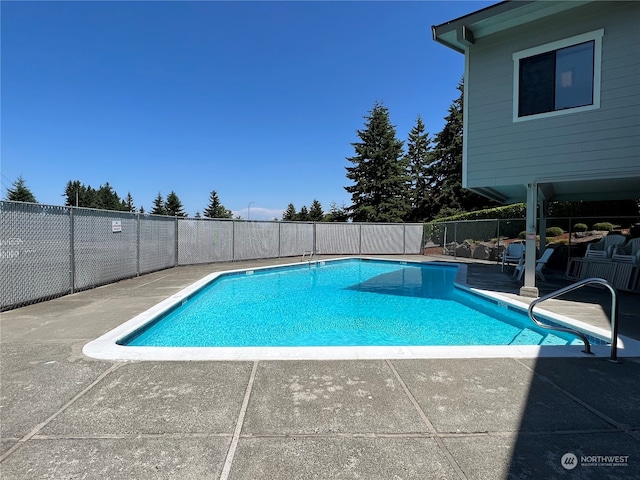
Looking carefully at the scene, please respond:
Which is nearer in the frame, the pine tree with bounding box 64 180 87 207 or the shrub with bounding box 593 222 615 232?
the shrub with bounding box 593 222 615 232

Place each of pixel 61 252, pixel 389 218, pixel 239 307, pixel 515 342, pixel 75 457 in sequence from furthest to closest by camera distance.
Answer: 1. pixel 389 218
2. pixel 239 307
3. pixel 61 252
4. pixel 515 342
5. pixel 75 457

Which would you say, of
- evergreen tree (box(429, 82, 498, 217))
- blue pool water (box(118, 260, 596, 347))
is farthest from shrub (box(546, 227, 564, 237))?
evergreen tree (box(429, 82, 498, 217))

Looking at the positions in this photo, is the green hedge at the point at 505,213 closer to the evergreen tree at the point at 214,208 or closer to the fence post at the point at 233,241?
the fence post at the point at 233,241

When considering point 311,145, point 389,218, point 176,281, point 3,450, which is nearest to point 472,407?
point 3,450

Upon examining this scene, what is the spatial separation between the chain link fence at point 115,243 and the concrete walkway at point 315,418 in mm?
2553

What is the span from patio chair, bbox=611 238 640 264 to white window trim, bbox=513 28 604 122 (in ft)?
12.7

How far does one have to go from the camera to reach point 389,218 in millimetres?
26688

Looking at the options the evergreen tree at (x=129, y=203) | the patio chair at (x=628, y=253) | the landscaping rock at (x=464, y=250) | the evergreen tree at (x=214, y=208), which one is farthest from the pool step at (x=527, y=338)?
the evergreen tree at (x=129, y=203)

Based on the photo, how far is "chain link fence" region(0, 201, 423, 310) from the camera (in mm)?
4944

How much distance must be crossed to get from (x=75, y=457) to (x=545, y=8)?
9.06 meters

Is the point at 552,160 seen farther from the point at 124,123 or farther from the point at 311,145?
the point at 124,123

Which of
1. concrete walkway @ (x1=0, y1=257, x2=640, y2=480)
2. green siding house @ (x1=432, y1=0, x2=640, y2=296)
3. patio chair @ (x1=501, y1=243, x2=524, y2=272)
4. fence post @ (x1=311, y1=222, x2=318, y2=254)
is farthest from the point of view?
fence post @ (x1=311, y1=222, x2=318, y2=254)

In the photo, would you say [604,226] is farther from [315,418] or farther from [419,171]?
[419,171]

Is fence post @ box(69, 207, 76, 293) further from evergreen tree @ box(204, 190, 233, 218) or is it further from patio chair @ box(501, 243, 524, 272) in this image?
evergreen tree @ box(204, 190, 233, 218)
